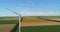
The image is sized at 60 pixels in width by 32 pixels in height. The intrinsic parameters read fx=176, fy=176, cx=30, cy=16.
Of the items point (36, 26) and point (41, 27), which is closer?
point (41, 27)
